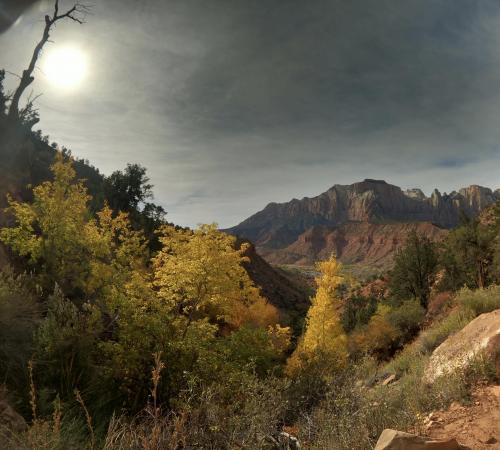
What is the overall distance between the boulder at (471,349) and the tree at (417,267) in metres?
29.7

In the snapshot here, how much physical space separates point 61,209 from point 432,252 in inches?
1401

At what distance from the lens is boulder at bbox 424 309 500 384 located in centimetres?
625

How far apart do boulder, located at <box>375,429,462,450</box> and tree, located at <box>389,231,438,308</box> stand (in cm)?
3469

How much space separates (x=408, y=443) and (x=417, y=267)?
36.0 meters

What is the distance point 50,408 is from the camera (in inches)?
223

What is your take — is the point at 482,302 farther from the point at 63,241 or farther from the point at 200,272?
the point at 63,241

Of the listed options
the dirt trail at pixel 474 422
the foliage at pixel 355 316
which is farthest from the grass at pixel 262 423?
the foliage at pixel 355 316

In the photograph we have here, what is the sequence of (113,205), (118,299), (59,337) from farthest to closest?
(113,205)
(118,299)
(59,337)

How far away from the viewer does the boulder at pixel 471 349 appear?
6.25m

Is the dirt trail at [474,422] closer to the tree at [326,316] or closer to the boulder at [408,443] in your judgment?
the boulder at [408,443]

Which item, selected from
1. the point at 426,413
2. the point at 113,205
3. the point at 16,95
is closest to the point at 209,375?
the point at 426,413

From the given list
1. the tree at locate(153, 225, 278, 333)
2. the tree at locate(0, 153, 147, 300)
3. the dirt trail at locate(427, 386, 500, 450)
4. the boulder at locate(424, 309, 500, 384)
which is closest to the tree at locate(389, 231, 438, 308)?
the boulder at locate(424, 309, 500, 384)

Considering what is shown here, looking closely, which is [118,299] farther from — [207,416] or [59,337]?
[207,416]

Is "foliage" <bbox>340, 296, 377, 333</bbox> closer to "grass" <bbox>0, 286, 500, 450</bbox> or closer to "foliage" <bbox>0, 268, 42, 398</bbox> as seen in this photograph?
"grass" <bbox>0, 286, 500, 450</bbox>
